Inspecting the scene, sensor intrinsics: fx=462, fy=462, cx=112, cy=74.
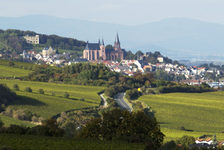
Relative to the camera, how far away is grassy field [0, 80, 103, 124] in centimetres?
4738

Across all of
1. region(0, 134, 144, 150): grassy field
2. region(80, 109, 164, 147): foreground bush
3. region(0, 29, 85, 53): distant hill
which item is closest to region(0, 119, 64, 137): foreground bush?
region(0, 134, 144, 150): grassy field

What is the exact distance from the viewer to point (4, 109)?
44.4 m

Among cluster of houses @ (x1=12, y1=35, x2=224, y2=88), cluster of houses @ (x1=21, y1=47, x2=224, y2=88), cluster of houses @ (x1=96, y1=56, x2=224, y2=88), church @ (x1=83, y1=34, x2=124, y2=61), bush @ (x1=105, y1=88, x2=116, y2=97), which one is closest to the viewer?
bush @ (x1=105, y1=88, x2=116, y2=97)

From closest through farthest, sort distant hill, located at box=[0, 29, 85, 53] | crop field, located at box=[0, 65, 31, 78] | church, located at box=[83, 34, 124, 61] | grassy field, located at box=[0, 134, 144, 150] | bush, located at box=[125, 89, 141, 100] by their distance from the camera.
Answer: grassy field, located at box=[0, 134, 144, 150]
bush, located at box=[125, 89, 141, 100]
crop field, located at box=[0, 65, 31, 78]
distant hill, located at box=[0, 29, 85, 53]
church, located at box=[83, 34, 124, 61]

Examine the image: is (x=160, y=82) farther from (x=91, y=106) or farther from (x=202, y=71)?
(x=202, y=71)

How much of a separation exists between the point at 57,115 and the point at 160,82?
128 ft

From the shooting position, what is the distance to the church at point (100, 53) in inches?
6865

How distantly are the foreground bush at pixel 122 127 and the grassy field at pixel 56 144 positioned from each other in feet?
8.66

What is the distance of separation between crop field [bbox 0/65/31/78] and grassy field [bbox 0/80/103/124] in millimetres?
9790

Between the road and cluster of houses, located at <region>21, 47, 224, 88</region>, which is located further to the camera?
cluster of houses, located at <region>21, 47, 224, 88</region>

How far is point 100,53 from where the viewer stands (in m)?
181

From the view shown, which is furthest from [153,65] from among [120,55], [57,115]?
[57,115]

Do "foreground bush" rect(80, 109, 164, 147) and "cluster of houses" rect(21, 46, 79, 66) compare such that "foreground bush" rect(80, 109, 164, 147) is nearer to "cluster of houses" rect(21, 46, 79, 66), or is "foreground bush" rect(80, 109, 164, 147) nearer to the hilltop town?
the hilltop town

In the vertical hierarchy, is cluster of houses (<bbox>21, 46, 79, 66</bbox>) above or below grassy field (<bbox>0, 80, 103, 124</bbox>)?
above
